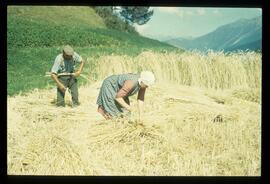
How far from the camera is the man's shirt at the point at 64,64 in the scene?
6223 millimetres

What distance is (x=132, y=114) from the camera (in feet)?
20.2

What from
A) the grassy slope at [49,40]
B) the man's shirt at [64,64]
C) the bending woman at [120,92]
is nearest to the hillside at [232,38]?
the grassy slope at [49,40]

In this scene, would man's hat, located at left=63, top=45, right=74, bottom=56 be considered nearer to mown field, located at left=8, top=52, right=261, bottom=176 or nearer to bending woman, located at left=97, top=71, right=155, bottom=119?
mown field, located at left=8, top=52, right=261, bottom=176

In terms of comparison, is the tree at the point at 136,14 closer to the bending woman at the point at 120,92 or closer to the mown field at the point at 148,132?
the mown field at the point at 148,132

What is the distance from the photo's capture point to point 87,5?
623 centimetres

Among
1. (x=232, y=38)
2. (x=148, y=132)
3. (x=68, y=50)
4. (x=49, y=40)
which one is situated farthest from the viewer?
(x=232, y=38)

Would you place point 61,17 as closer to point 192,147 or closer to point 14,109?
point 14,109

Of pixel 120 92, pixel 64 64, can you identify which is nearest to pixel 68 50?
pixel 64 64

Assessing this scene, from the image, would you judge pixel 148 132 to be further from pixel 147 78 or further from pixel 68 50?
pixel 68 50

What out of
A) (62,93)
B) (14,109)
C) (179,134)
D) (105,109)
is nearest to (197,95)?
(179,134)

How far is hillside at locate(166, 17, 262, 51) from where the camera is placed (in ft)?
21.0

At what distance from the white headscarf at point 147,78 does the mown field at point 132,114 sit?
7 cm

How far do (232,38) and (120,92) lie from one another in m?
1.53
